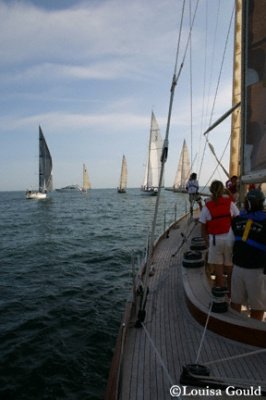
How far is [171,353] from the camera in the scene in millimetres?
4238

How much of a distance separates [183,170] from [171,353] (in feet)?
279

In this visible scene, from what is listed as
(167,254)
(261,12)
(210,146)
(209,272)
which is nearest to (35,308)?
(167,254)

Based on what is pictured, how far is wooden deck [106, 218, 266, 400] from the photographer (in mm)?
3557

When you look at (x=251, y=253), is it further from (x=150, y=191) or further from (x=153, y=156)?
(x=150, y=191)

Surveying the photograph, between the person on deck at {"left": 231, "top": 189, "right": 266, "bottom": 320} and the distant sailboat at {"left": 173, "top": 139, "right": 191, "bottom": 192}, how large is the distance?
79562 mm

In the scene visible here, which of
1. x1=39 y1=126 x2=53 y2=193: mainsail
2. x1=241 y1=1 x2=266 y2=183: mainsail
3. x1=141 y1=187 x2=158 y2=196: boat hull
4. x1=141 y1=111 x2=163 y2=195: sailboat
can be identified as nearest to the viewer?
x1=241 y1=1 x2=266 y2=183: mainsail

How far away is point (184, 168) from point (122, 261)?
242ft

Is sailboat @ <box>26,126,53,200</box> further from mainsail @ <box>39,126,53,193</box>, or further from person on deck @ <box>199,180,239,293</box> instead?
person on deck @ <box>199,180,239,293</box>

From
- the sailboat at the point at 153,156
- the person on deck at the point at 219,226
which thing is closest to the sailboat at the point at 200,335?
the person on deck at the point at 219,226

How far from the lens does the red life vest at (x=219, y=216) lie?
555cm

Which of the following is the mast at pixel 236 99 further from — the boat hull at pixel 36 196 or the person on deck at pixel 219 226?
the boat hull at pixel 36 196

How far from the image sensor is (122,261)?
52.6ft

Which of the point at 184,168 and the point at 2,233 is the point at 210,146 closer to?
the point at 2,233

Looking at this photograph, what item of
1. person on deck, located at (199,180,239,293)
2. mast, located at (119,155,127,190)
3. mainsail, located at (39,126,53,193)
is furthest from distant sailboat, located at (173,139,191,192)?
person on deck, located at (199,180,239,293)
